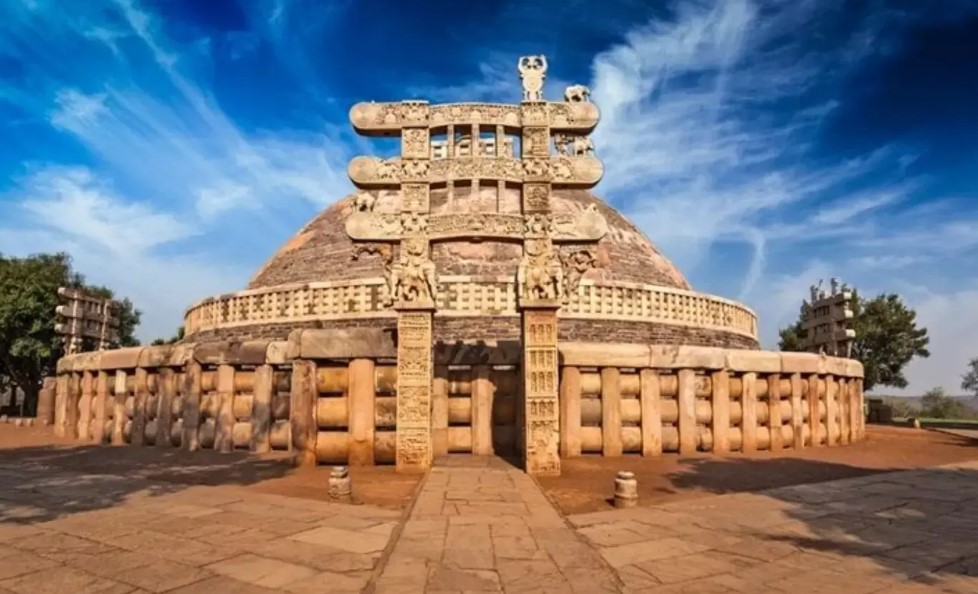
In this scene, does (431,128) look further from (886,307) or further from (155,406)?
(886,307)

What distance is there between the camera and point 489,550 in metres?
3.92

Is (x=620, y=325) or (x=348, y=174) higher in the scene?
(x=348, y=174)

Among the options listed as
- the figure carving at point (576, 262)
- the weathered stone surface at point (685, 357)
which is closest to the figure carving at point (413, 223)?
the figure carving at point (576, 262)

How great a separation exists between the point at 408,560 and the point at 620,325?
14.1m

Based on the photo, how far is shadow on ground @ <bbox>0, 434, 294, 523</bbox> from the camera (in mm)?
5543

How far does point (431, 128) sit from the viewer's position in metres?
8.34

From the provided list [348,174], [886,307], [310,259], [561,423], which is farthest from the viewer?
[886,307]

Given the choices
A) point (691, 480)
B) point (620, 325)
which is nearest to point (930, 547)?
point (691, 480)

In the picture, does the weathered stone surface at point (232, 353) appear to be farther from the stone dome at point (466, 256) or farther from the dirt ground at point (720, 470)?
the stone dome at point (466, 256)

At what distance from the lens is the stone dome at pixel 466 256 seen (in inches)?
812

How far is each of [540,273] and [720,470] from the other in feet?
11.6

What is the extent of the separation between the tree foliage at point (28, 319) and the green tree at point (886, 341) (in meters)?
36.8

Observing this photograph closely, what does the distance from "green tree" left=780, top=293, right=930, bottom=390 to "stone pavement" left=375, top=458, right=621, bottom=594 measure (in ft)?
108

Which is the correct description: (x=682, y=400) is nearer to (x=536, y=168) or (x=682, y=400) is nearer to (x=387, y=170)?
(x=536, y=168)
